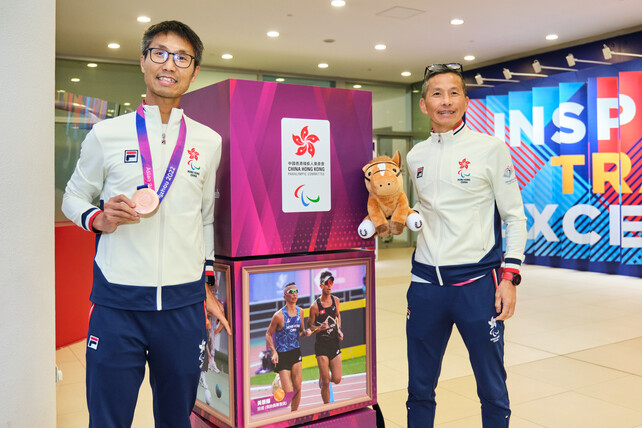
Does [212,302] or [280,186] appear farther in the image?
[280,186]

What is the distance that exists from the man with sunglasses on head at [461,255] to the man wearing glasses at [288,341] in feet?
1.56

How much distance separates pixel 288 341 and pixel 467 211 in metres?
0.90

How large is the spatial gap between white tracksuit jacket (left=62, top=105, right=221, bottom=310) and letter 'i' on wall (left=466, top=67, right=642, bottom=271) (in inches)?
336

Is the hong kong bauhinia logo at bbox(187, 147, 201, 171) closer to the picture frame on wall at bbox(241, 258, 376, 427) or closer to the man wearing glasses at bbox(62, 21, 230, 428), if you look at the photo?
the man wearing glasses at bbox(62, 21, 230, 428)

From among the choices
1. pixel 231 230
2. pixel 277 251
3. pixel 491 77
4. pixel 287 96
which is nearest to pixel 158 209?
pixel 231 230

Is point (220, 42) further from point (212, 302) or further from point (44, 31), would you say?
point (212, 302)

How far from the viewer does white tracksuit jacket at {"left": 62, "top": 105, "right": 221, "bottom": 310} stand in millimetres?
1822

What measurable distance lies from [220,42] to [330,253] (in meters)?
7.93

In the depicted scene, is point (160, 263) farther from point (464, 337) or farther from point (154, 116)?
point (464, 337)

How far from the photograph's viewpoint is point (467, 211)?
7.69ft

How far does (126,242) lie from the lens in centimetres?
183

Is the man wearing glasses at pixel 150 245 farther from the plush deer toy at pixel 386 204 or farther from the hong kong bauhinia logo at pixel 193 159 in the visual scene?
the plush deer toy at pixel 386 204

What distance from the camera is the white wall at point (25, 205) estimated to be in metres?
2.13

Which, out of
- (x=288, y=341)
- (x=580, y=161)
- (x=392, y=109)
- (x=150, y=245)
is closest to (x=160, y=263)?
(x=150, y=245)
